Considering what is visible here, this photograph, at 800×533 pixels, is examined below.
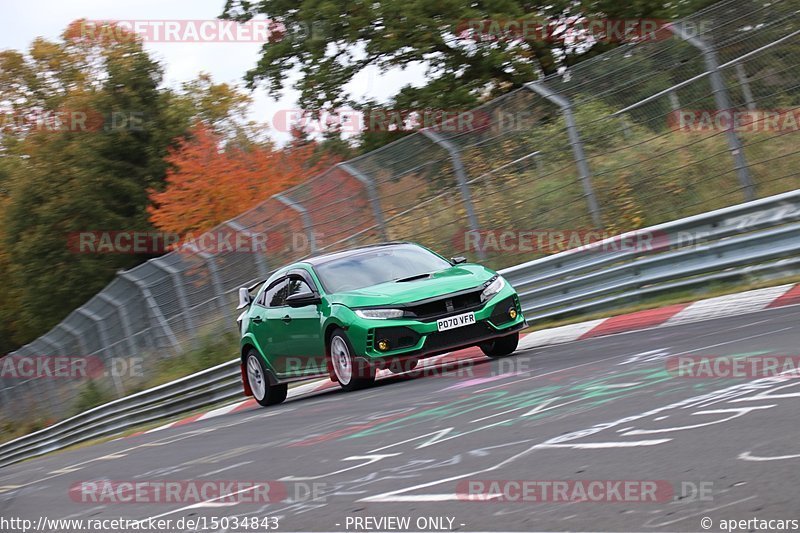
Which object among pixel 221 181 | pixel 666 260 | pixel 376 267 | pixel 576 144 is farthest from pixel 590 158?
pixel 221 181

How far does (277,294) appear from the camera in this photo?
13.8 meters

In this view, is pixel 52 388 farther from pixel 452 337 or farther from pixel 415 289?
pixel 452 337

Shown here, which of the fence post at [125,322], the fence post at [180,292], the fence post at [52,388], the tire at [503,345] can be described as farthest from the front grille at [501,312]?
the fence post at [52,388]

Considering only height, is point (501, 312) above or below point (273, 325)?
below

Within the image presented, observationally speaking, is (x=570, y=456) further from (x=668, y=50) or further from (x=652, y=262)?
(x=668, y=50)

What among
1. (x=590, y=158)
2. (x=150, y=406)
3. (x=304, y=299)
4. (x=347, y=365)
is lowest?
(x=150, y=406)

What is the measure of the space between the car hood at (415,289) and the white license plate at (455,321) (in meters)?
0.27

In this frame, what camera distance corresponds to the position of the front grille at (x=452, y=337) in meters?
11.5

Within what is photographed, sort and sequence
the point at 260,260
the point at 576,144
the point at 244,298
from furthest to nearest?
1. the point at 260,260
2. the point at 576,144
3. the point at 244,298

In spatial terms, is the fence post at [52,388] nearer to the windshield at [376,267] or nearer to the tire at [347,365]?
the windshield at [376,267]

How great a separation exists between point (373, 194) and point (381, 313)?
660cm

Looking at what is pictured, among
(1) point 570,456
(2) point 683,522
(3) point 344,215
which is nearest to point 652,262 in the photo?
(3) point 344,215

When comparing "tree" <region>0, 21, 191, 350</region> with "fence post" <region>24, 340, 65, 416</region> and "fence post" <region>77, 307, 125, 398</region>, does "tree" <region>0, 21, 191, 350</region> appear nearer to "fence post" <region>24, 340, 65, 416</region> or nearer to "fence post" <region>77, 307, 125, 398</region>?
"fence post" <region>24, 340, 65, 416</region>

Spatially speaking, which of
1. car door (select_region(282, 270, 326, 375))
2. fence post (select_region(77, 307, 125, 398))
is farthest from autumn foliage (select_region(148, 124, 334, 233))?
car door (select_region(282, 270, 326, 375))
